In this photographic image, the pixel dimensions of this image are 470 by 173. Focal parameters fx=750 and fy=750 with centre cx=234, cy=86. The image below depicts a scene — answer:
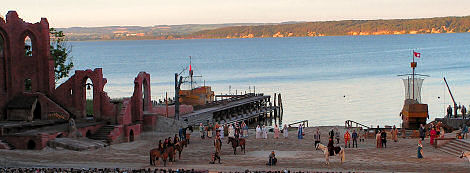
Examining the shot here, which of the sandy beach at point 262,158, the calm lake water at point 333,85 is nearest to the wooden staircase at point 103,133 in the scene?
the sandy beach at point 262,158

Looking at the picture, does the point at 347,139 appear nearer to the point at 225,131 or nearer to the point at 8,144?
the point at 225,131

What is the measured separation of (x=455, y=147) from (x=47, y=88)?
25.0 meters

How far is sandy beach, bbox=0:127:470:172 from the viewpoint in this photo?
31266 millimetres

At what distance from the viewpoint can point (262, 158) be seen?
34812mm

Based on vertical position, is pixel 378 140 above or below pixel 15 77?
below

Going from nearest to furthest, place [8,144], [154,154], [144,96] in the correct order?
[154,154]
[8,144]
[144,96]

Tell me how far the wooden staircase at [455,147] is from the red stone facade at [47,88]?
1769 centimetres

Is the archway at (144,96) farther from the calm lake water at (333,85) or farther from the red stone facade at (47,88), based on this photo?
the calm lake water at (333,85)

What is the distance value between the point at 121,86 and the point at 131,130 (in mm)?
84358

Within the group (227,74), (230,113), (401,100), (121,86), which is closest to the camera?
(230,113)

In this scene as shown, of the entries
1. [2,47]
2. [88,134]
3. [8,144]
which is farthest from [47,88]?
[8,144]

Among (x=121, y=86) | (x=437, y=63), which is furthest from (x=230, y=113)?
(x=437, y=63)

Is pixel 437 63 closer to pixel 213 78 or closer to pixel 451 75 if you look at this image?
pixel 451 75

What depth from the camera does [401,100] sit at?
3526 inches
